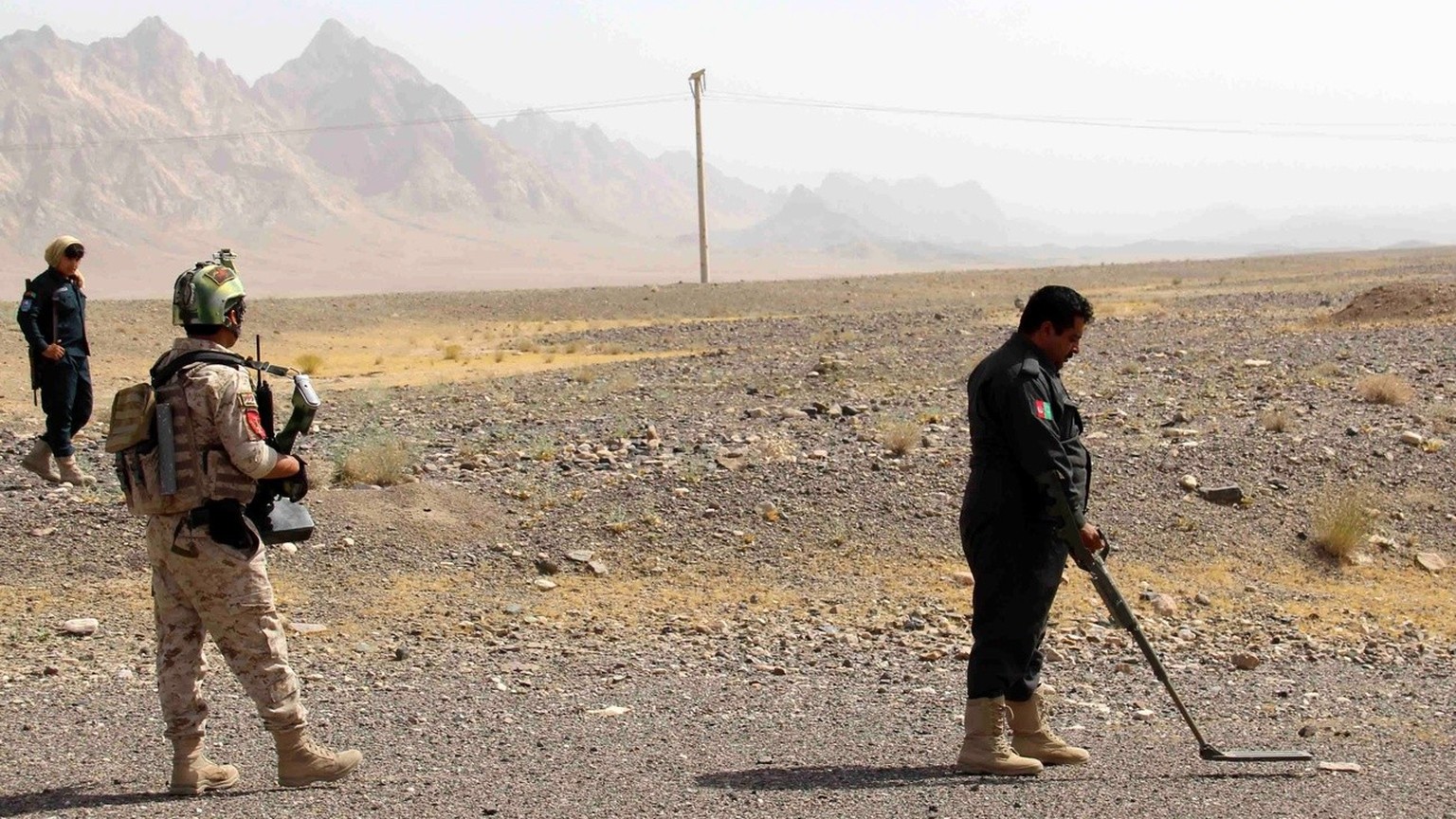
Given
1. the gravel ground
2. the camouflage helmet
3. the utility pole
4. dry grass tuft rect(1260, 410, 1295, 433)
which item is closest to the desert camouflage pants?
the gravel ground

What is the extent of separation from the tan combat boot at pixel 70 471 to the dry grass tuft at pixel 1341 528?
833 cm

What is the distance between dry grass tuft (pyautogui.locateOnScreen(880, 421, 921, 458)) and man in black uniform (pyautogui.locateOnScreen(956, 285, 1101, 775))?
608 centimetres

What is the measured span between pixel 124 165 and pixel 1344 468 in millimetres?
114575

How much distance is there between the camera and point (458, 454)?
11.8 metres

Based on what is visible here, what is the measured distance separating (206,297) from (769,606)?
164 inches

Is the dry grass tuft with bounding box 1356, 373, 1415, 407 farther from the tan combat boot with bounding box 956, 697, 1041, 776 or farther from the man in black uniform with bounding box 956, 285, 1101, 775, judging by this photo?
the tan combat boot with bounding box 956, 697, 1041, 776

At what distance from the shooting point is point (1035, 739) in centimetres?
535

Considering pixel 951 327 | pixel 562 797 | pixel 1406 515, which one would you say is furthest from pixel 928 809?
pixel 951 327

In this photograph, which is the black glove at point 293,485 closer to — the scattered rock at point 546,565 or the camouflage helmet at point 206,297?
the camouflage helmet at point 206,297

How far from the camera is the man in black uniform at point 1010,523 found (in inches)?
203

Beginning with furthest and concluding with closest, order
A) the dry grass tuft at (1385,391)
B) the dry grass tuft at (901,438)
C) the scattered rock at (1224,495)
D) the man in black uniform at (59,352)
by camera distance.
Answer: the dry grass tuft at (1385,391) → the dry grass tuft at (901,438) → the scattered rock at (1224,495) → the man in black uniform at (59,352)

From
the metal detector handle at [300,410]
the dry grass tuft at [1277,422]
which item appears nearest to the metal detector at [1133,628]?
the metal detector handle at [300,410]

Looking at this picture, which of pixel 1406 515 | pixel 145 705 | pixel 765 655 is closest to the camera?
pixel 145 705

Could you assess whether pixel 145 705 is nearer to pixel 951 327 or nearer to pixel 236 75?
pixel 951 327
